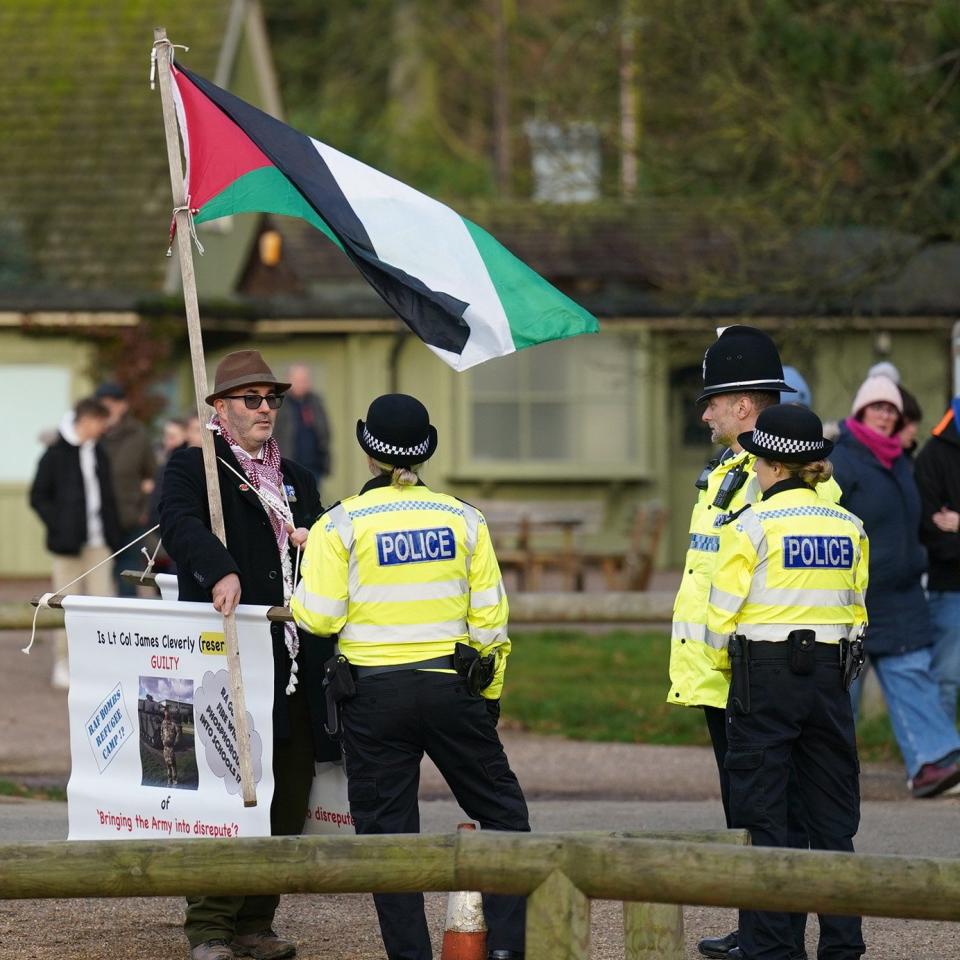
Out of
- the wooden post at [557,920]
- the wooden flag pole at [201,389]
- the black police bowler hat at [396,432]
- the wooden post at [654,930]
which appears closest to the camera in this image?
the wooden post at [557,920]

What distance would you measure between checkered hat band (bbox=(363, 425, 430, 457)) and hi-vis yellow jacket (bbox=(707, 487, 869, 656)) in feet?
3.16

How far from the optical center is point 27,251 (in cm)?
2156

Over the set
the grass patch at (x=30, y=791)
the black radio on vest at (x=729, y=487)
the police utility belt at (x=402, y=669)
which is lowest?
the grass patch at (x=30, y=791)

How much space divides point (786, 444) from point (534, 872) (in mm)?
1711

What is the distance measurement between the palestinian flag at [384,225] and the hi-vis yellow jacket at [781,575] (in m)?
0.97

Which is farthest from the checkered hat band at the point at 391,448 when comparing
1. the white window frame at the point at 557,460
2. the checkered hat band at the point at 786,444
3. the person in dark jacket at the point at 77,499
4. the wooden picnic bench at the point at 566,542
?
the white window frame at the point at 557,460

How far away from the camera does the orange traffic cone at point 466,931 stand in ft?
18.3

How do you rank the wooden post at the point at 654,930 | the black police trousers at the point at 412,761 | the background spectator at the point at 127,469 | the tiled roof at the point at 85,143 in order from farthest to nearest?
the tiled roof at the point at 85,143, the background spectator at the point at 127,469, the black police trousers at the point at 412,761, the wooden post at the point at 654,930

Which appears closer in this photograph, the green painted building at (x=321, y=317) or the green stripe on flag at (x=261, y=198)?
the green stripe on flag at (x=261, y=198)

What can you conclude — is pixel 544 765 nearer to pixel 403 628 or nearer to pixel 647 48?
pixel 403 628

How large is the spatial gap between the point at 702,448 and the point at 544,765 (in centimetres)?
1273

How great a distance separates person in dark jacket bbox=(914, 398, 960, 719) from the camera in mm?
9164

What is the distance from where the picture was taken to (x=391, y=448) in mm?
5570

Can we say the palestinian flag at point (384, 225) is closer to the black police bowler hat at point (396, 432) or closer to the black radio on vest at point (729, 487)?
the black police bowler hat at point (396, 432)
